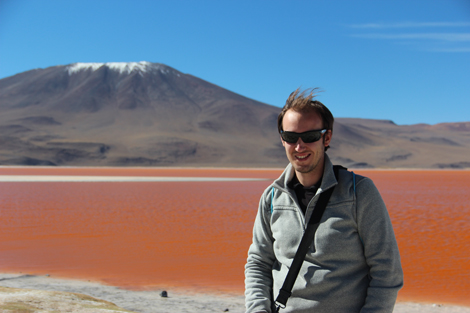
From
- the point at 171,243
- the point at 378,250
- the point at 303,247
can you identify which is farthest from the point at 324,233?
→ the point at 171,243

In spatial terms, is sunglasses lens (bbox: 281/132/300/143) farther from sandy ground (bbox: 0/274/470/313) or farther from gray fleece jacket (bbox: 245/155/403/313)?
sandy ground (bbox: 0/274/470/313)

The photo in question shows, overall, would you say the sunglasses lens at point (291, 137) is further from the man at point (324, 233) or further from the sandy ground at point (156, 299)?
the sandy ground at point (156, 299)

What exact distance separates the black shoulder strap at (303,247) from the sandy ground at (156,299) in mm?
3028

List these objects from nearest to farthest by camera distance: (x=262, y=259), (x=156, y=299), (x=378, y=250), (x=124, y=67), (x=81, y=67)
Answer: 1. (x=378, y=250)
2. (x=262, y=259)
3. (x=156, y=299)
4. (x=81, y=67)
5. (x=124, y=67)

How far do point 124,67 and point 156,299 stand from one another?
6550 inches

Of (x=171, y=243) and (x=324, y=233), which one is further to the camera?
(x=171, y=243)

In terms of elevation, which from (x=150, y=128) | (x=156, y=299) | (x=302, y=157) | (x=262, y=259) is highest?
(x=150, y=128)

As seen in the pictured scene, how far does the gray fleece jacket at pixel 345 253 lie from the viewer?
181cm

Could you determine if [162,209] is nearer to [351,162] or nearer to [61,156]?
[61,156]

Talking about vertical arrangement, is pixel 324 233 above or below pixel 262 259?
above

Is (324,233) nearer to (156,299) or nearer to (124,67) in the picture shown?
(156,299)

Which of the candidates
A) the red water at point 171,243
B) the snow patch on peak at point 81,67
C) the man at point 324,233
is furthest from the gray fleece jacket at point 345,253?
the snow patch on peak at point 81,67

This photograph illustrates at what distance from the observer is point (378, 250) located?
5.94 ft

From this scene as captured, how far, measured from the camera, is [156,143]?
10225cm
